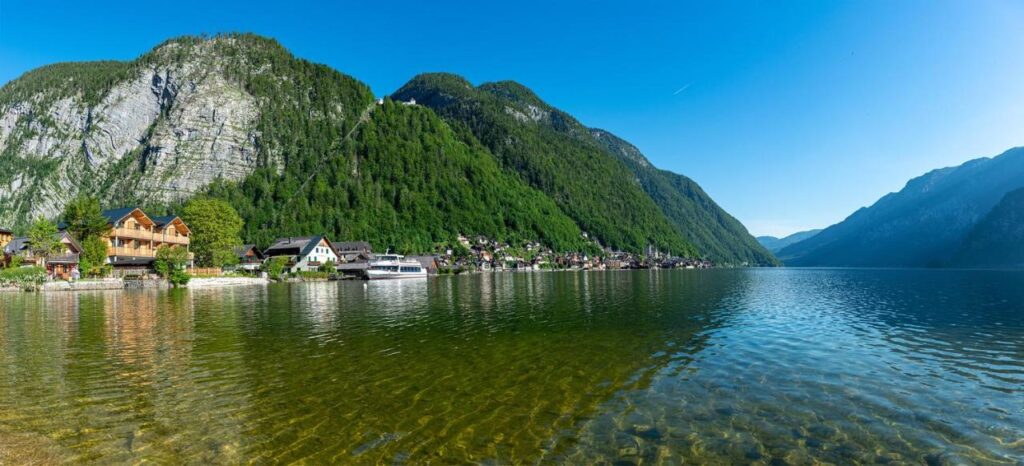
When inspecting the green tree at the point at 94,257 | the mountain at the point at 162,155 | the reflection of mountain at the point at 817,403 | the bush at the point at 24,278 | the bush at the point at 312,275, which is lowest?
the reflection of mountain at the point at 817,403

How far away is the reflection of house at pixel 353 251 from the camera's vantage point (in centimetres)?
13950

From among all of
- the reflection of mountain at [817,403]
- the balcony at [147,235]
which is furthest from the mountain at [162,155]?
the reflection of mountain at [817,403]

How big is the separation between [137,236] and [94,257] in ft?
54.1

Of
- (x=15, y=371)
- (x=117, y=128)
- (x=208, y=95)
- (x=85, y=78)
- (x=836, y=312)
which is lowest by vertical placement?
(x=836, y=312)

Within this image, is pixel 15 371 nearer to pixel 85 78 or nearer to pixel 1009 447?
pixel 1009 447

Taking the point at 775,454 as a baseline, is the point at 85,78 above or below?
above

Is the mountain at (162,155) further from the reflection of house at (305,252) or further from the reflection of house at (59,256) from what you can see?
the reflection of house at (59,256)

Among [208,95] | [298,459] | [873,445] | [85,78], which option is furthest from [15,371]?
[85,78]

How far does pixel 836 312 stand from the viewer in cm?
3791

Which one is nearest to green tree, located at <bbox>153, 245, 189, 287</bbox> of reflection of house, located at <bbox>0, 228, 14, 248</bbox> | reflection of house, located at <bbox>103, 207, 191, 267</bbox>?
reflection of house, located at <bbox>103, 207, 191, 267</bbox>

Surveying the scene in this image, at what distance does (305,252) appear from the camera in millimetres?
120312

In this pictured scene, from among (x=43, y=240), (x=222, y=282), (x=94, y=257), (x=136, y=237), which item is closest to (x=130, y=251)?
(x=136, y=237)

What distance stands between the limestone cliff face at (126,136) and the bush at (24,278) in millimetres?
113162

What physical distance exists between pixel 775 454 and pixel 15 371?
24442 mm
